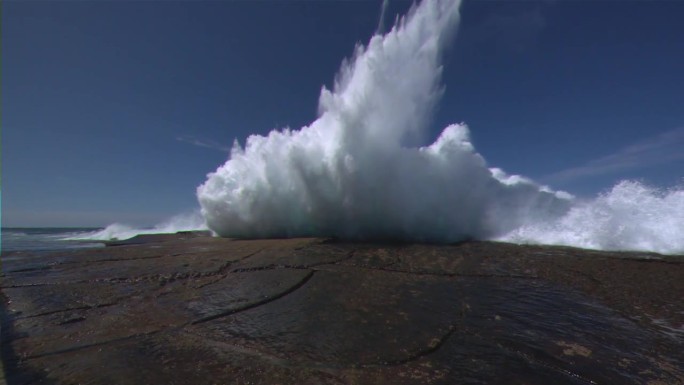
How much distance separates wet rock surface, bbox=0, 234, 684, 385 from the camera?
1.88 meters

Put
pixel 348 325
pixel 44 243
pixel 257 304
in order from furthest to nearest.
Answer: pixel 44 243 < pixel 257 304 < pixel 348 325

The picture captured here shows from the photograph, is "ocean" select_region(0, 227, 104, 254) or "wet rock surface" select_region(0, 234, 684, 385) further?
"ocean" select_region(0, 227, 104, 254)

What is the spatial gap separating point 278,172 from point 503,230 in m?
8.53

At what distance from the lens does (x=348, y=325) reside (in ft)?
8.57

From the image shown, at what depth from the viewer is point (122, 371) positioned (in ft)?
6.15

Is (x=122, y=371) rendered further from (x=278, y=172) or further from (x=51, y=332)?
(x=278, y=172)

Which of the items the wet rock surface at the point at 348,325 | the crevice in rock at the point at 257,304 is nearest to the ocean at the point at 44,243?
the wet rock surface at the point at 348,325

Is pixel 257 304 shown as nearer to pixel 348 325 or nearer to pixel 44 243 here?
pixel 348 325

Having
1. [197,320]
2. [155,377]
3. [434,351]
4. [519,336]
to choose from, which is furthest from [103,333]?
[519,336]

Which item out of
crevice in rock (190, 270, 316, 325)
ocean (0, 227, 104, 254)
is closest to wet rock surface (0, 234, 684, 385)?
crevice in rock (190, 270, 316, 325)

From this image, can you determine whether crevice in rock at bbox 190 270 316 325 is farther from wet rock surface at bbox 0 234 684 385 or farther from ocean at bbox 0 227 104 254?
ocean at bbox 0 227 104 254

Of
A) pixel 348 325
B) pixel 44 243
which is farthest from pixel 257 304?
pixel 44 243

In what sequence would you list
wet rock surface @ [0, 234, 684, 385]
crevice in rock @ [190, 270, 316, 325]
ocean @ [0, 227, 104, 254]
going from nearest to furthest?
wet rock surface @ [0, 234, 684, 385], crevice in rock @ [190, 270, 316, 325], ocean @ [0, 227, 104, 254]

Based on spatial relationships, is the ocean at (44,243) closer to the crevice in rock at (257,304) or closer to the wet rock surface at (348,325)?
the wet rock surface at (348,325)
